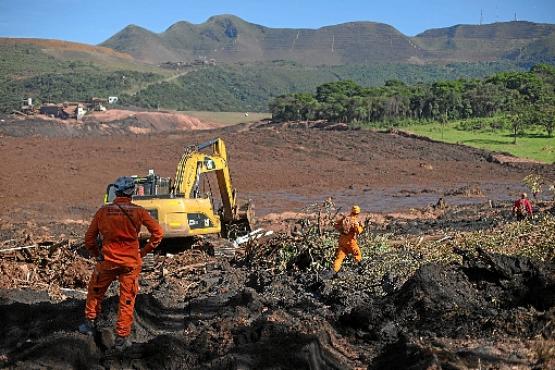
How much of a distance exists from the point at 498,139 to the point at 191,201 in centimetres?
3477

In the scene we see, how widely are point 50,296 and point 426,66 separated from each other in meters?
182

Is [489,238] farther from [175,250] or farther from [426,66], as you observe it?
[426,66]

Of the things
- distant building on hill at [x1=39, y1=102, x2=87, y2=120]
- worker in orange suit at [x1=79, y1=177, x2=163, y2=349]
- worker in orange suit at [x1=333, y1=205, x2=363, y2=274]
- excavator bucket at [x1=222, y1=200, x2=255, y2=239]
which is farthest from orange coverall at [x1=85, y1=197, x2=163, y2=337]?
distant building on hill at [x1=39, y1=102, x2=87, y2=120]

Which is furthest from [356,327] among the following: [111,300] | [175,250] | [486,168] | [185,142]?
[185,142]

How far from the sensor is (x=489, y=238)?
11.2 m

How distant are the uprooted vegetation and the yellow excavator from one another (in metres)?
0.75

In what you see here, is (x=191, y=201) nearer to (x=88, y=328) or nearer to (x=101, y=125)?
(x=88, y=328)

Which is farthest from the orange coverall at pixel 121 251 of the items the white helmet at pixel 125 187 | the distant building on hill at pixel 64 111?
the distant building on hill at pixel 64 111

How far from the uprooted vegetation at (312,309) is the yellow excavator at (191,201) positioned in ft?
2.46

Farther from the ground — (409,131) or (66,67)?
(66,67)

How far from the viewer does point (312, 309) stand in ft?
28.2

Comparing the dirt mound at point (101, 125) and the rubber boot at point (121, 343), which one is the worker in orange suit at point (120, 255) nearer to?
the rubber boot at point (121, 343)

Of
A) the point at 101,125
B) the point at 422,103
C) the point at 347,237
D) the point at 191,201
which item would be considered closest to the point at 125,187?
the point at 347,237

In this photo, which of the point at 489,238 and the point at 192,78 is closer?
the point at 489,238
